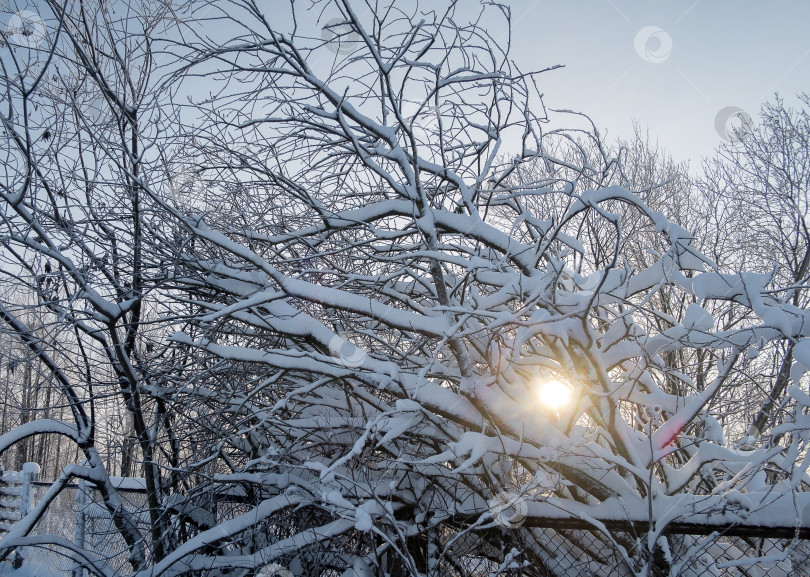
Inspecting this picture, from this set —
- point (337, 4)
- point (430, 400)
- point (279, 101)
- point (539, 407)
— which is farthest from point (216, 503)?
point (337, 4)

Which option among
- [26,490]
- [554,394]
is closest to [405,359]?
[554,394]

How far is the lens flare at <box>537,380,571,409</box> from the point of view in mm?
3590

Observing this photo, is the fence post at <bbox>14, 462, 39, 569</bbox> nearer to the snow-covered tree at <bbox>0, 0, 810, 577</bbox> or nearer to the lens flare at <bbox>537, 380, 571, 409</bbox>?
the snow-covered tree at <bbox>0, 0, 810, 577</bbox>

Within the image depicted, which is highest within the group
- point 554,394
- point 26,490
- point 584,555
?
point 26,490

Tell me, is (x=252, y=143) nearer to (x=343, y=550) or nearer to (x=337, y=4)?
(x=337, y=4)

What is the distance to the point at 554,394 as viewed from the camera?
12.5ft

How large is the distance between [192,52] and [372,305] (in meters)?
2.15

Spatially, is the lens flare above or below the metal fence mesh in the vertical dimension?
above

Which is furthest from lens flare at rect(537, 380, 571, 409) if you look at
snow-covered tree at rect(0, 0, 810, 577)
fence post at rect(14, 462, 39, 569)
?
fence post at rect(14, 462, 39, 569)

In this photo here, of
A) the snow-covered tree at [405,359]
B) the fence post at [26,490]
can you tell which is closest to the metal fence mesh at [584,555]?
the snow-covered tree at [405,359]

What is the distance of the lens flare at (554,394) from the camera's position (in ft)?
11.8

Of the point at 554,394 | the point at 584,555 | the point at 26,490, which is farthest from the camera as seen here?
the point at 26,490

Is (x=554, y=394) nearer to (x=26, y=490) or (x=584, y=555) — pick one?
(x=584, y=555)

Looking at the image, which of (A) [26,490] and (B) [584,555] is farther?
(A) [26,490]
